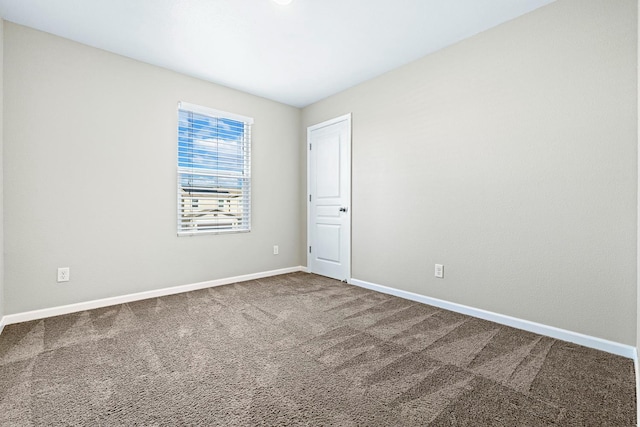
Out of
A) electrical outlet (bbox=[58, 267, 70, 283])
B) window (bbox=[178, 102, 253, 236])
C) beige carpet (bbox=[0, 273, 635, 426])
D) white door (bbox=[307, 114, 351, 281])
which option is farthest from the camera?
white door (bbox=[307, 114, 351, 281])

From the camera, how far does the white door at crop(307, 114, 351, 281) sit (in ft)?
12.8

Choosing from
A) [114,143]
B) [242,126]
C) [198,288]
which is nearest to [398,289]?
[198,288]

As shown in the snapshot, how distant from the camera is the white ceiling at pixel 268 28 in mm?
2279

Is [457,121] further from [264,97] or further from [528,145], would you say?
[264,97]

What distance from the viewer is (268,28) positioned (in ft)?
8.39

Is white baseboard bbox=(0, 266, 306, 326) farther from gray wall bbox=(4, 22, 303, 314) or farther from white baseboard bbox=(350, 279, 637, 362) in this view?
white baseboard bbox=(350, 279, 637, 362)

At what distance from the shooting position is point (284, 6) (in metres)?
2.29

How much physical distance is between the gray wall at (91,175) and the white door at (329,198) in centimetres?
124

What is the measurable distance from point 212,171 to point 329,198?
5.15ft

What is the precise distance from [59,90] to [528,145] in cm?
405

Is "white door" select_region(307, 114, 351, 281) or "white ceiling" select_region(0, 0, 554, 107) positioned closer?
"white ceiling" select_region(0, 0, 554, 107)

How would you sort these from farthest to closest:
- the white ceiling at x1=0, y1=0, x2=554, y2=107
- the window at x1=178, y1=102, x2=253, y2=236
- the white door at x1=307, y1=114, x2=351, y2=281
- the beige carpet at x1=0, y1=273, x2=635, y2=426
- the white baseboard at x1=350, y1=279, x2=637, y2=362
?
the white door at x1=307, y1=114, x2=351, y2=281 < the window at x1=178, y1=102, x2=253, y2=236 < the white ceiling at x1=0, y1=0, x2=554, y2=107 < the white baseboard at x1=350, y1=279, x2=637, y2=362 < the beige carpet at x1=0, y1=273, x2=635, y2=426

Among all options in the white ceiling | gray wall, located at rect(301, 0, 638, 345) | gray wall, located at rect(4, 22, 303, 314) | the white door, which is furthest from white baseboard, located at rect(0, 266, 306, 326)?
the white ceiling

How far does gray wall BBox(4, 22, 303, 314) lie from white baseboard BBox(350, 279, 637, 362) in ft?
7.81
